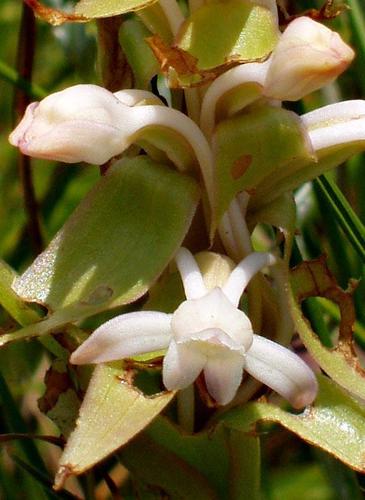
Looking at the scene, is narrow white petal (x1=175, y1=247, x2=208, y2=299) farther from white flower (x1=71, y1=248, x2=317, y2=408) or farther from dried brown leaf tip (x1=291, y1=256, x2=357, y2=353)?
dried brown leaf tip (x1=291, y1=256, x2=357, y2=353)

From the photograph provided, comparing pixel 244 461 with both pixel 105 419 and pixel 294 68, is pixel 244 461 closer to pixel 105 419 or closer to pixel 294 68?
pixel 105 419

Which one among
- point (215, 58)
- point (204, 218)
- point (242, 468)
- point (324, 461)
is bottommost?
point (324, 461)

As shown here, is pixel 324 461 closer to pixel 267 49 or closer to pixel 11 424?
pixel 11 424

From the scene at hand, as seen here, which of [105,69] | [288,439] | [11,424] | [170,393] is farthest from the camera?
[288,439]

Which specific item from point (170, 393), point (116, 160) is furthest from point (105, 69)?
point (170, 393)

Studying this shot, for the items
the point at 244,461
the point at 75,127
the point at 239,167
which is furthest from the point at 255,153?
the point at 244,461

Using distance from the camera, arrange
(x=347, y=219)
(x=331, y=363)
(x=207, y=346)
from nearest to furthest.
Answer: (x=207, y=346) → (x=331, y=363) → (x=347, y=219)

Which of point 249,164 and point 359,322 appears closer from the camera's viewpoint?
point 249,164
